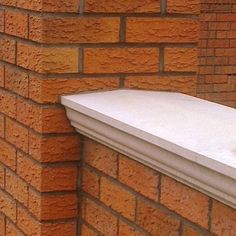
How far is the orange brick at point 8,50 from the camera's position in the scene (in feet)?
9.01

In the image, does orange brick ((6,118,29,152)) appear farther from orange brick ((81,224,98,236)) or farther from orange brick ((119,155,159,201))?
orange brick ((119,155,159,201))

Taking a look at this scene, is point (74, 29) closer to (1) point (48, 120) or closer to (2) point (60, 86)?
(2) point (60, 86)

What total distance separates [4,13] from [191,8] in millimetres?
676

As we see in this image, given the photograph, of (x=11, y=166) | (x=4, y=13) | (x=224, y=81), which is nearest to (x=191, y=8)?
(x=4, y=13)

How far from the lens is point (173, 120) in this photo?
2137 mm

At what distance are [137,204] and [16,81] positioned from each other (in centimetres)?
78

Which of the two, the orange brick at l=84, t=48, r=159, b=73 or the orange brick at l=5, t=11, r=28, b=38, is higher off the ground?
the orange brick at l=5, t=11, r=28, b=38

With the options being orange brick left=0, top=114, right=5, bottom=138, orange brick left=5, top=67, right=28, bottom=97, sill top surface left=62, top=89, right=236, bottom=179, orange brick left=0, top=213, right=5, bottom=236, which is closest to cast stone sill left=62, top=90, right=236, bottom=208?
sill top surface left=62, top=89, right=236, bottom=179

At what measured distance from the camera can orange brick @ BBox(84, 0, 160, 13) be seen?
2.57 meters

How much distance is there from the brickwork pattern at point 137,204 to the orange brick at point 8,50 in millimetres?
428

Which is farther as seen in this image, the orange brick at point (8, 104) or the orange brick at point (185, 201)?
the orange brick at point (8, 104)

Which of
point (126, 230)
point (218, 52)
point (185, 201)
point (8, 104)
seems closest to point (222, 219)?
point (185, 201)

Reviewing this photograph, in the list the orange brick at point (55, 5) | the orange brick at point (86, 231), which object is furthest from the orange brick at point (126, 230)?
the orange brick at point (55, 5)

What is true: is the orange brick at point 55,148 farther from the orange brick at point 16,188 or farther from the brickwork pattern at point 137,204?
the orange brick at point 16,188
